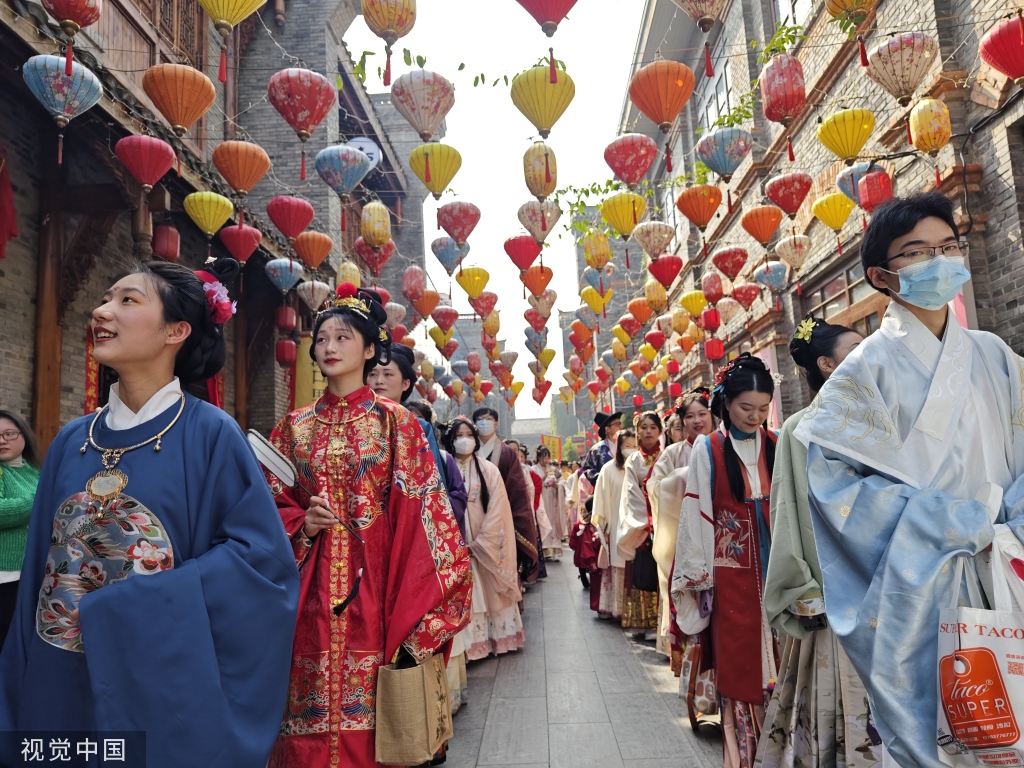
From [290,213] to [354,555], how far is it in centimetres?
657

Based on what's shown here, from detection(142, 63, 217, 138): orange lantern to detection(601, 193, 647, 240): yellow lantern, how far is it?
4.64 m

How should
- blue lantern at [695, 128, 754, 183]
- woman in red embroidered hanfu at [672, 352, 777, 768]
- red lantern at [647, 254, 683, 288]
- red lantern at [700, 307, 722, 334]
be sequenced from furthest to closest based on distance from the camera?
red lantern at [700, 307, 722, 334] < red lantern at [647, 254, 683, 288] < blue lantern at [695, 128, 754, 183] < woman in red embroidered hanfu at [672, 352, 777, 768]

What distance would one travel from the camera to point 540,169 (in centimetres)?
851

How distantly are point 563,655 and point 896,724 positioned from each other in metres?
4.38

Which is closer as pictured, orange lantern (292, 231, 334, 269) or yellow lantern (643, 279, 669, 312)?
orange lantern (292, 231, 334, 269)

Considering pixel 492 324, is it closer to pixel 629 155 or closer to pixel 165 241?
pixel 629 155

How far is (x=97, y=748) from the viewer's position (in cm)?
151

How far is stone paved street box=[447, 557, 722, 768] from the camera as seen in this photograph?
11.4 feet

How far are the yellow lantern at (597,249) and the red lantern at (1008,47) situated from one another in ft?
21.3

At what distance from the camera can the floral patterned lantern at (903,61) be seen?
19.6ft

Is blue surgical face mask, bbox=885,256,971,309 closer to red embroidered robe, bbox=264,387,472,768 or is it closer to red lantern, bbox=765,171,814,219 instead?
red embroidered robe, bbox=264,387,472,768

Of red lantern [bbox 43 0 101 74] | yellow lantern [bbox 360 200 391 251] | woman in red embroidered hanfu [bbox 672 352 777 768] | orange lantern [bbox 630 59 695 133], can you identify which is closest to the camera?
woman in red embroidered hanfu [bbox 672 352 777 768]

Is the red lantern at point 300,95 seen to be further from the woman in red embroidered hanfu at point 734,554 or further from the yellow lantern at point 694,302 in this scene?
the yellow lantern at point 694,302

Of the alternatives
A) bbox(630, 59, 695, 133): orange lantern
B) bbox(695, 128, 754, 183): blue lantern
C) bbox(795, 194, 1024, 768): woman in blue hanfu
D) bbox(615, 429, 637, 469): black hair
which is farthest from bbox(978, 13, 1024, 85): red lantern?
bbox(795, 194, 1024, 768): woman in blue hanfu
